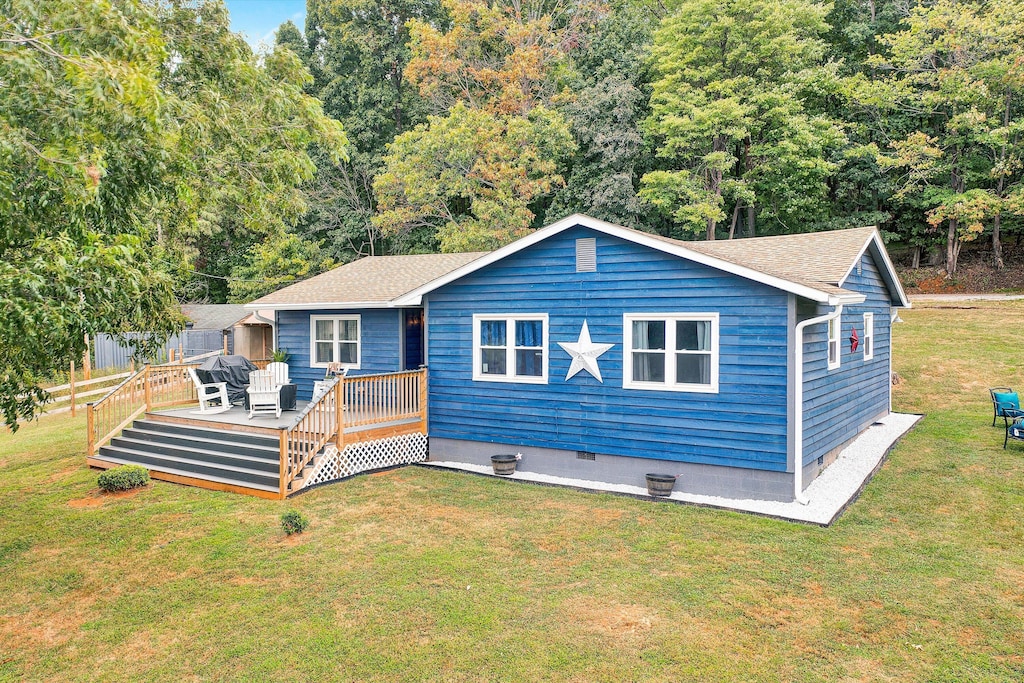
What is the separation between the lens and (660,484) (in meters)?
9.36

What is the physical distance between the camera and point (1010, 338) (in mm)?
19953

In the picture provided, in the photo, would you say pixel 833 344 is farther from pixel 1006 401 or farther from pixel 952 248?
pixel 952 248

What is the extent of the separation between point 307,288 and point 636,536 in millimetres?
11765

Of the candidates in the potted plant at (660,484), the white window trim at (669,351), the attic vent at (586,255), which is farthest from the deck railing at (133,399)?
the potted plant at (660,484)

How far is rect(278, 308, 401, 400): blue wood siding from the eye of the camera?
554 inches

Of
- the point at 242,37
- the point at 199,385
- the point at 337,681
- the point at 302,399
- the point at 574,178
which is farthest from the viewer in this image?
the point at 574,178

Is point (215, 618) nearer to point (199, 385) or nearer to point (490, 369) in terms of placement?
point (490, 369)

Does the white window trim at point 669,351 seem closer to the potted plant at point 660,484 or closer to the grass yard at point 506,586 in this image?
the potted plant at point 660,484

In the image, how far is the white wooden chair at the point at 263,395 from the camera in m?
12.6

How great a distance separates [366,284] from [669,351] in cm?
871

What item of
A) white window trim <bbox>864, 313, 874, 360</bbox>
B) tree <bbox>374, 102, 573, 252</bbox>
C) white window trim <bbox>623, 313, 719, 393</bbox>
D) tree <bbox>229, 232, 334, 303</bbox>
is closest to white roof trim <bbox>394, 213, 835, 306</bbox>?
white window trim <bbox>623, 313, 719, 393</bbox>

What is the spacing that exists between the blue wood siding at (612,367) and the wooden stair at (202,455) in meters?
3.19

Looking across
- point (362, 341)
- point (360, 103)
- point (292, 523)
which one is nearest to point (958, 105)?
point (362, 341)

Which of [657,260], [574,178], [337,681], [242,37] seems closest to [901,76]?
[574,178]
